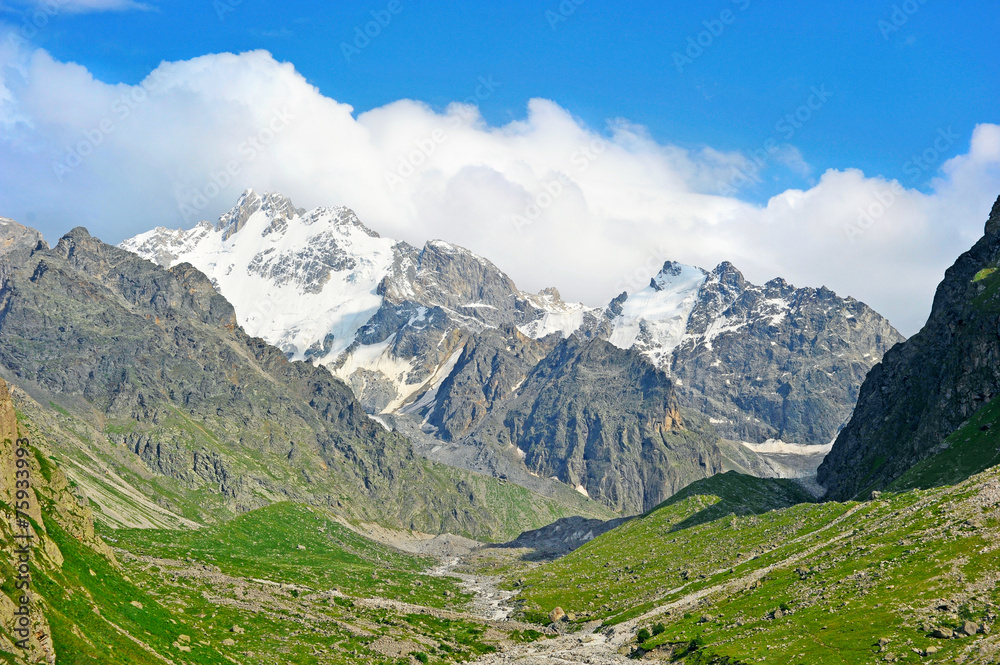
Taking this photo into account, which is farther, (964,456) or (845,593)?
(964,456)

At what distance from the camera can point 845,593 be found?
103312 mm

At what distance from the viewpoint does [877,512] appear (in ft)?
487

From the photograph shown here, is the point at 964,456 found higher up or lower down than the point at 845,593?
higher up

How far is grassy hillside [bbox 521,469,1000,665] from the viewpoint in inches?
3216

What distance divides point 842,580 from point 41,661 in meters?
94.5
